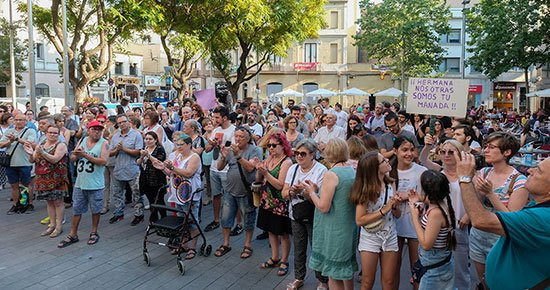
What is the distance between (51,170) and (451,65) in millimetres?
43735

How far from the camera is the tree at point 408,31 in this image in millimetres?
30578

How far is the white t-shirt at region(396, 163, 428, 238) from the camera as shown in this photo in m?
4.20

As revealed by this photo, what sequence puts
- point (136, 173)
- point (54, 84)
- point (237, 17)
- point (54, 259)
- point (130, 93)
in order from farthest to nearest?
point (130, 93) → point (54, 84) → point (237, 17) → point (136, 173) → point (54, 259)

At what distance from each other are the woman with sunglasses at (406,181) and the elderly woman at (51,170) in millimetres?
4687

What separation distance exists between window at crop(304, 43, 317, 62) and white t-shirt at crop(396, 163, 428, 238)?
40860 millimetres

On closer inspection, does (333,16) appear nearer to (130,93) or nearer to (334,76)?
(334,76)

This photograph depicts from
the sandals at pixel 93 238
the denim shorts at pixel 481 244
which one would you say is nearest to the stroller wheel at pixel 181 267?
the sandals at pixel 93 238

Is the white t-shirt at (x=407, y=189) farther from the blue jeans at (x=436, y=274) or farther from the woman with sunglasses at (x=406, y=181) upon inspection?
the blue jeans at (x=436, y=274)

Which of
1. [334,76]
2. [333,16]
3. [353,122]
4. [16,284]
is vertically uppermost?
[333,16]

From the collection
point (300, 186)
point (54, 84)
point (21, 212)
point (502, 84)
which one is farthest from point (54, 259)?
point (502, 84)

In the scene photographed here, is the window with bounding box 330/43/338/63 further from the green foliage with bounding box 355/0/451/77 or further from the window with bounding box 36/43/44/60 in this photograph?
the window with bounding box 36/43/44/60

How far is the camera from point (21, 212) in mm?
7945

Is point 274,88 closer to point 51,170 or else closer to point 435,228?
point 51,170

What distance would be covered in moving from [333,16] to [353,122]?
37.5 m
